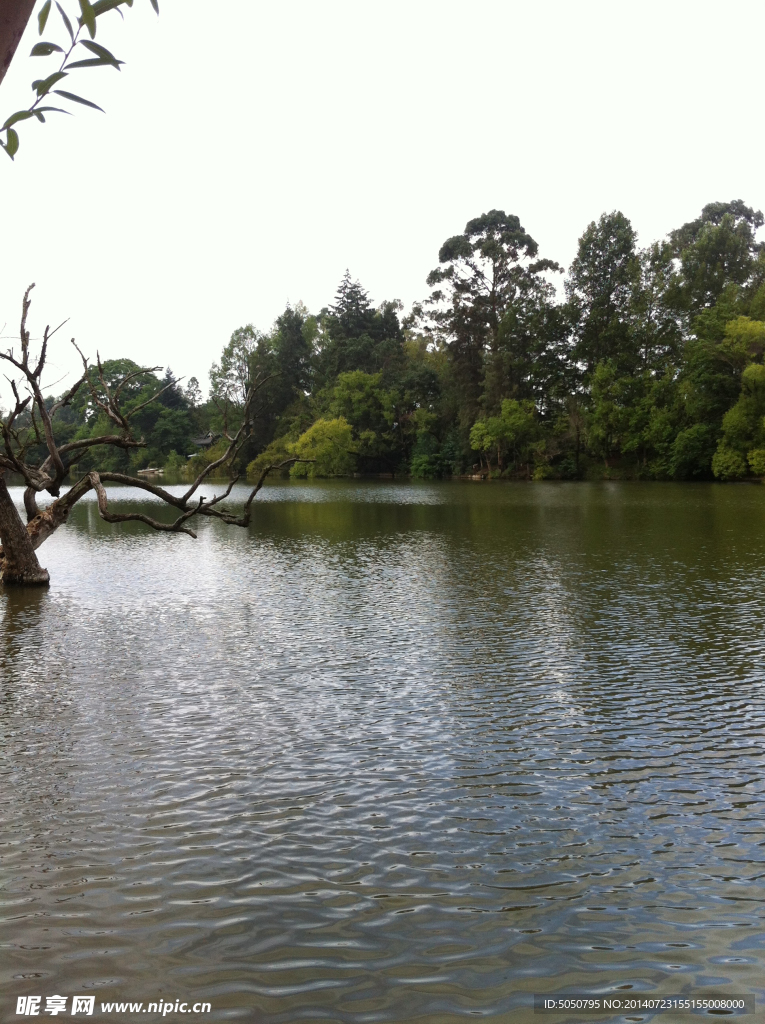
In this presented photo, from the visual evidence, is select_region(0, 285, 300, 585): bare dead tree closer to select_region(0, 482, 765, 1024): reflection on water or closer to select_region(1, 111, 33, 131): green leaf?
select_region(0, 482, 765, 1024): reflection on water

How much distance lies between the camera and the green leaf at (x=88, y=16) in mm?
1544

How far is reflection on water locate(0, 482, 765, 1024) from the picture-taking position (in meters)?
4.59

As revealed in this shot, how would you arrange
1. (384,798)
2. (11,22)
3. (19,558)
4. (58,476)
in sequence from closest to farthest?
(11,22)
(384,798)
(58,476)
(19,558)

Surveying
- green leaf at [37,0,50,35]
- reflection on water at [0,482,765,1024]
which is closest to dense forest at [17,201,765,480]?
reflection on water at [0,482,765,1024]

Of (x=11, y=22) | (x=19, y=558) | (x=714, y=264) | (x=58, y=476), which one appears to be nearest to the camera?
(x=11, y=22)

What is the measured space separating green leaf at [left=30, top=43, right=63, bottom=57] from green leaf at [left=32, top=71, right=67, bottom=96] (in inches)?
1.5

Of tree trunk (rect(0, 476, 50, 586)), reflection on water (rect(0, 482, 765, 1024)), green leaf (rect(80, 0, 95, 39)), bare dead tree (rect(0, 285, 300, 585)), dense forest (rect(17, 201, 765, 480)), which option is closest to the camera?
green leaf (rect(80, 0, 95, 39))

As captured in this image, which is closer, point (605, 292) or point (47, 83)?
point (47, 83)

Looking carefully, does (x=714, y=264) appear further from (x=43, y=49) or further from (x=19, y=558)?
(x=43, y=49)

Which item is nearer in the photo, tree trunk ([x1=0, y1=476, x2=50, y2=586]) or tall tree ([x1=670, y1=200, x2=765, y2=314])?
tree trunk ([x1=0, y1=476, x2=50, y2=586])

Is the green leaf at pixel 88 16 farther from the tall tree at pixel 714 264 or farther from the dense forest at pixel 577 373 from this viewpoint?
the tall tree at pixel 714 264

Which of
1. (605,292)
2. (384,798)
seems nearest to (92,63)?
(384,798)

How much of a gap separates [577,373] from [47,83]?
65.4m

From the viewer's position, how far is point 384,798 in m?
6.84
